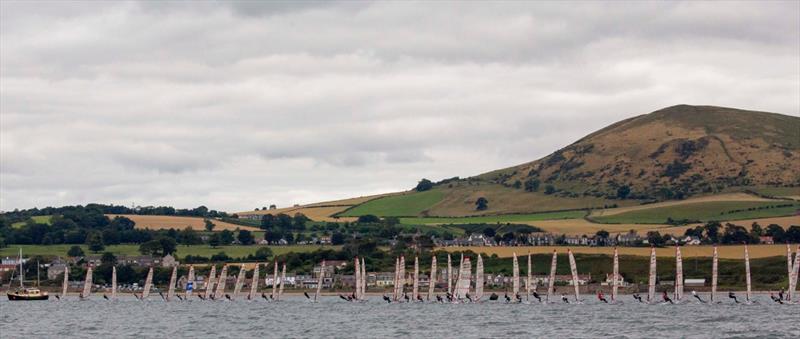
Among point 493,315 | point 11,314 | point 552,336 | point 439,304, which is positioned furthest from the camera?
point 439,304

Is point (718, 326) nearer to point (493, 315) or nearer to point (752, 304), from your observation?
point (493, 315)

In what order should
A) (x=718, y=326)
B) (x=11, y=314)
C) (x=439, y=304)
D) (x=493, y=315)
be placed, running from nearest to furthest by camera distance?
(x=718, y=326), (x=493, y=315), (x=11, y=314), (x=439, y=304)

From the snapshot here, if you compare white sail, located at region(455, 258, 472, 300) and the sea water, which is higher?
white sail, located at region(455, 258, 472, 300)

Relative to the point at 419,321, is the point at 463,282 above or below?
above

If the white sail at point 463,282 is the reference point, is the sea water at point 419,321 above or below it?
below

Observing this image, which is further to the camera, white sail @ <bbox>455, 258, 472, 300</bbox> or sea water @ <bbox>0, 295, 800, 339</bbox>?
white sail @ <bbox>455, 258, 472, 300</bbox>

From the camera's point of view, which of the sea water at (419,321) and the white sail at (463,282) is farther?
the white sail at (463,282)

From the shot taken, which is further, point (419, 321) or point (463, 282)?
point (463, 282)

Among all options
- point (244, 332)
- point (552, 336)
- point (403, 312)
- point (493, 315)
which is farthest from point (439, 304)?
point (552, 336)

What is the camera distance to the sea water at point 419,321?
114 metres

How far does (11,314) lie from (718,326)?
90.8 meters

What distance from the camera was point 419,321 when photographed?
135 m

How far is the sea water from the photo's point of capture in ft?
375

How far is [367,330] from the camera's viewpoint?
397 feet
